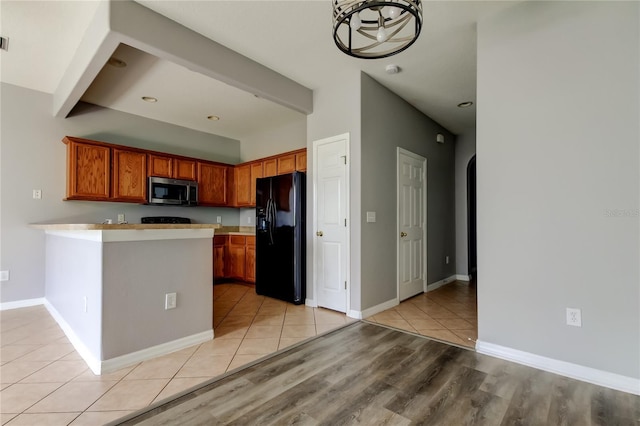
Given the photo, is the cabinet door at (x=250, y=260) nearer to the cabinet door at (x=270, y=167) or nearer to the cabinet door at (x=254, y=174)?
the cabinet door at (x=254, y=174)

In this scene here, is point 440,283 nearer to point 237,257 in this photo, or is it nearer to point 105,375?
point 237,257

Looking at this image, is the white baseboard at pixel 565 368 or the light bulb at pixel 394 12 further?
the white baseboard at pixel 565 368

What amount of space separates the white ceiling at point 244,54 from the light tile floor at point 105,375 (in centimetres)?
259

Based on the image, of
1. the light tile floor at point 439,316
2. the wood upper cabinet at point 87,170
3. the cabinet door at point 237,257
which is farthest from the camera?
the cabinet door at point 237,257

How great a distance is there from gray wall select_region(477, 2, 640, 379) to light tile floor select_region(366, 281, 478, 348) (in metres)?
0.45

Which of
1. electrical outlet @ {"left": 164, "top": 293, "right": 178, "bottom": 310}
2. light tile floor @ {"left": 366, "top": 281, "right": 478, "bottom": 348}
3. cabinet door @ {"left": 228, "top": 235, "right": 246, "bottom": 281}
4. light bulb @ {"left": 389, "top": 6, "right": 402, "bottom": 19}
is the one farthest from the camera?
cabinet door @ {"left": 228, "top": 235, "right": 246, "bottom": 281}

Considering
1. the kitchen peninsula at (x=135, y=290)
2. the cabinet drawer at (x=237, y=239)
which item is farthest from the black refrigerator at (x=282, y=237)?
the kitchen peninsula at (x=135, y=290)

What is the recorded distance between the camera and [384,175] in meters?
3.67

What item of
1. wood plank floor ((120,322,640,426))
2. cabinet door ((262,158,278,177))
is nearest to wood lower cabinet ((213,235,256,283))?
cabinet door ((262,158,278,177))

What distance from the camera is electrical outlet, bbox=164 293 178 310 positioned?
7.86ft

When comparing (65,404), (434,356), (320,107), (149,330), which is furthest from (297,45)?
(65,404)

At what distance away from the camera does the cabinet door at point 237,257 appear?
5.11 meters

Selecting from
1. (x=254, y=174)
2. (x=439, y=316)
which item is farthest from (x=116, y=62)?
(x=439, y=316)

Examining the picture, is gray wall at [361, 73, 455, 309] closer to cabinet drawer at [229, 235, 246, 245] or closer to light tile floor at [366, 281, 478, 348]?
light tile floor at [366, 281, 478, 348]
